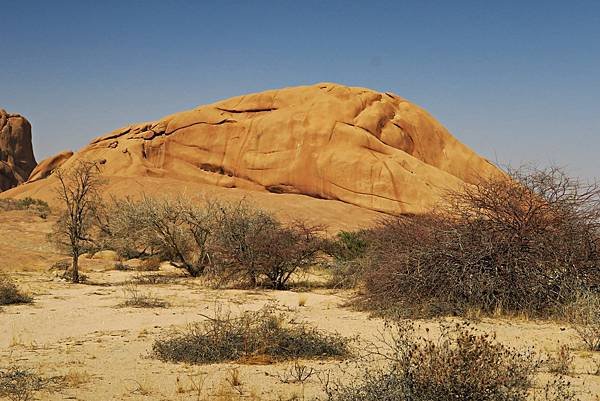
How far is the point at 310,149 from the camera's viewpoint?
148 feet

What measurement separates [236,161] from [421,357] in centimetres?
4163

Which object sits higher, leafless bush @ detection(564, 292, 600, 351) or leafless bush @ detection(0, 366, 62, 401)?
leafless bush @ detection(564, 292, 600, 351)

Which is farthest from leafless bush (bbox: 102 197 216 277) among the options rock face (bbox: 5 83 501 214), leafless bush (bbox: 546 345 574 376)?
rock face (bbox: 5 83 501 214)

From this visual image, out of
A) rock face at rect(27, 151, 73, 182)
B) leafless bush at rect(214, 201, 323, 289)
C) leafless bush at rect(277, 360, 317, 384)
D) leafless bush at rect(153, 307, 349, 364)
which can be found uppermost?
rock face at rect(27, 151, 73, 182)

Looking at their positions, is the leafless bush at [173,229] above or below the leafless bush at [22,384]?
above

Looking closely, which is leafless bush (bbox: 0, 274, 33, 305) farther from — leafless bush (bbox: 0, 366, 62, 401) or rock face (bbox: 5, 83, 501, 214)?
rock face (bbox: 5, 83, 501, 214)

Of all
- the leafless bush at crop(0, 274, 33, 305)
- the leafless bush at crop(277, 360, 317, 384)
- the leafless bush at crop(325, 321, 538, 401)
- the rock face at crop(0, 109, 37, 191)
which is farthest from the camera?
the rock face at crop(0, 109, 37, 191)

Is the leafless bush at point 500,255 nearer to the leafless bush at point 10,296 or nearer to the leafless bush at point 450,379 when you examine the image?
the leafless bush at point 450,379

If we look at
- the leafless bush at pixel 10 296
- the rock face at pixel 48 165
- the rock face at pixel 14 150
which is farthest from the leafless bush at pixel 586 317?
the rock face at pixel 14 150

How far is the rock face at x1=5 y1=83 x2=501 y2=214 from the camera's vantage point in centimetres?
4359

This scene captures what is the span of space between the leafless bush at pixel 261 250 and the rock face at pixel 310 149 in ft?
69.8

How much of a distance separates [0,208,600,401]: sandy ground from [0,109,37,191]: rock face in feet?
157

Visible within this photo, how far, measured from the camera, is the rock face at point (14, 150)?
6656cm

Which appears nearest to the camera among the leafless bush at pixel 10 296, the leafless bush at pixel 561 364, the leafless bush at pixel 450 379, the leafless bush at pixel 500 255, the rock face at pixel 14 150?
the leafless bush at pixel 450 379
